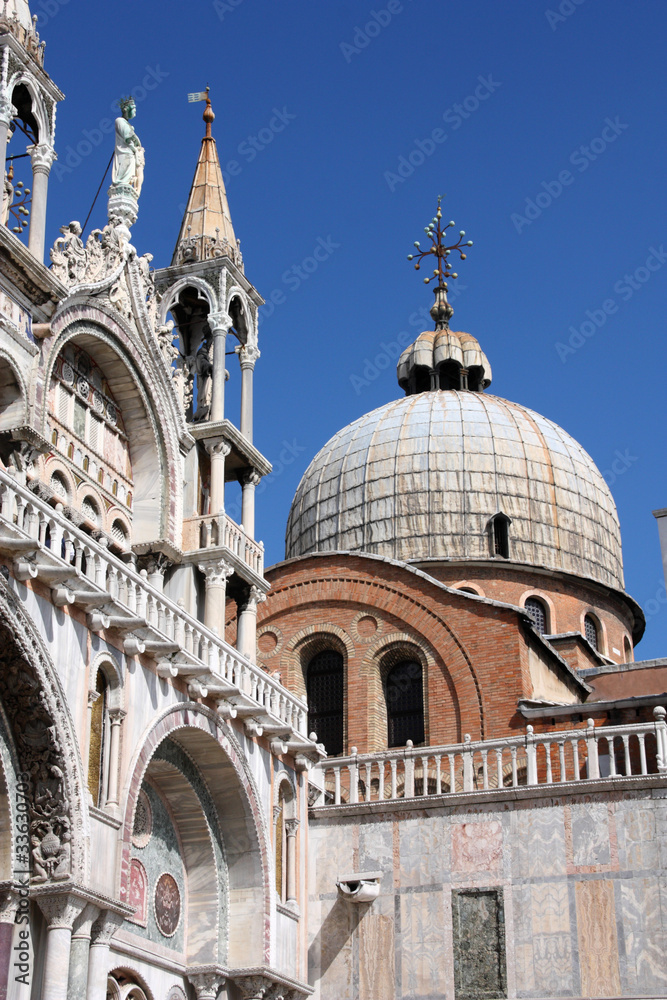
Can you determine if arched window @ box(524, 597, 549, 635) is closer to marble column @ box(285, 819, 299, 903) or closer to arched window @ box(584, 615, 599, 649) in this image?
arched window @ box(584, 615, 599, 649)

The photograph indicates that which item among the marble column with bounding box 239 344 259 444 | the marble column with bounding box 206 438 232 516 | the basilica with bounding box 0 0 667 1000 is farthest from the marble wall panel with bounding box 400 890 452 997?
the marble column with bounding box 239 344 259 444

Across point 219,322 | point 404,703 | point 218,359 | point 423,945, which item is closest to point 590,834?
point 423,945

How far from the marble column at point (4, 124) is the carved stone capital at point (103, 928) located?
842cm

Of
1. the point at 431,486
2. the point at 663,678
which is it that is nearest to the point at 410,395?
the point at 431,486

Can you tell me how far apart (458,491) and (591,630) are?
168 inches

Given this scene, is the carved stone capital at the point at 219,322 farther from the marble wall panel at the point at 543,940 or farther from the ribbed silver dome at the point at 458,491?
the ribbed silver dome at the point at 458,491

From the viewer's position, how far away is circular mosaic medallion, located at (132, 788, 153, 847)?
50.8 feet

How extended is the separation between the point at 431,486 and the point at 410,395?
464cm

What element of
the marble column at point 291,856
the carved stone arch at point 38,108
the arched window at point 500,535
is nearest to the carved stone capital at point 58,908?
the marble column at point 291,856

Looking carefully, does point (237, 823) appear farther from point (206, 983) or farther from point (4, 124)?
point (4, 124)

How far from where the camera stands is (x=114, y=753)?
46.2 ft

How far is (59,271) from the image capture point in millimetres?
17422

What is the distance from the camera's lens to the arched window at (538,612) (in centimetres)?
3019

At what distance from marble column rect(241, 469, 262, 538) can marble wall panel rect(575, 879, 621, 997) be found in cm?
682
